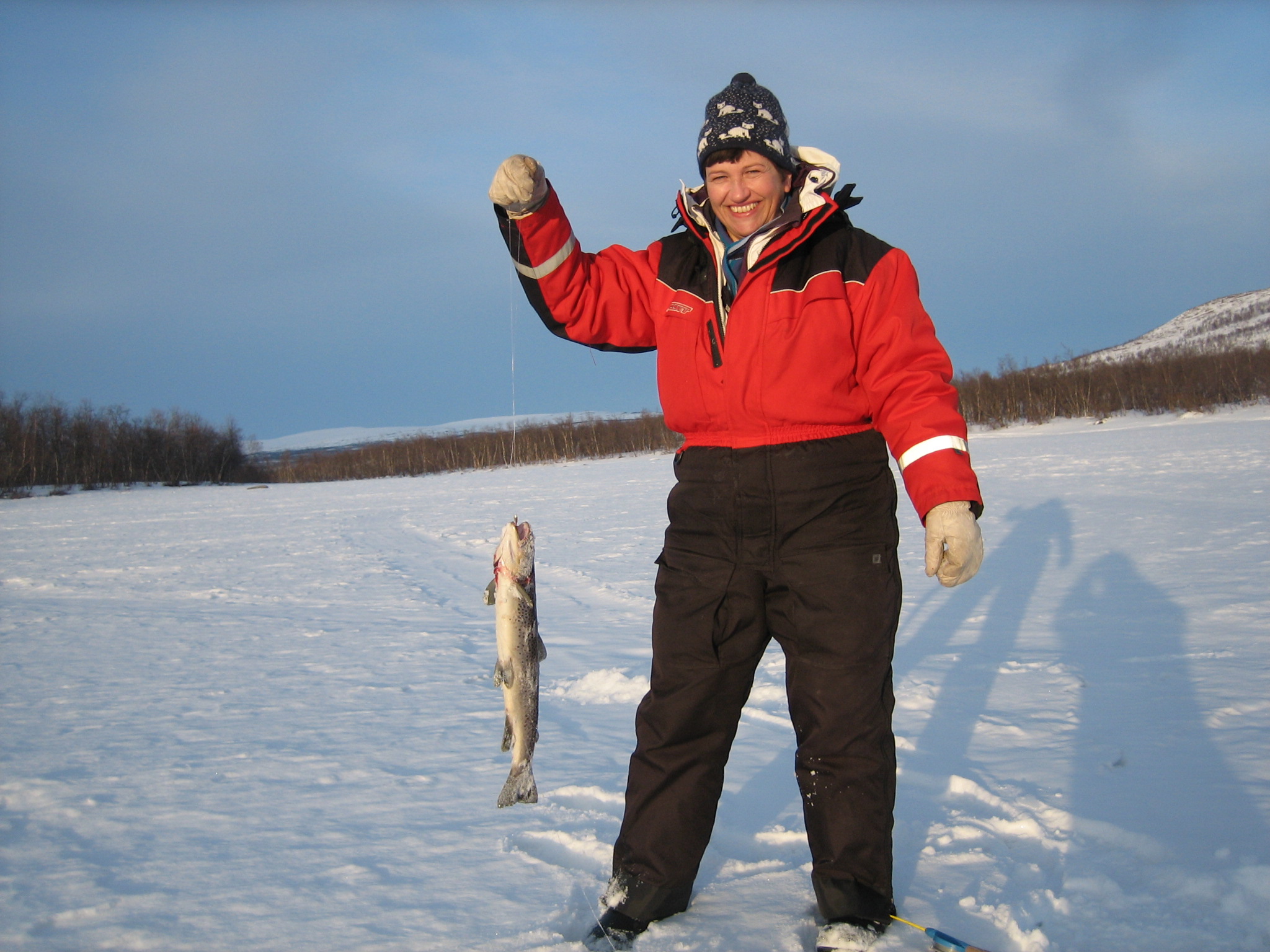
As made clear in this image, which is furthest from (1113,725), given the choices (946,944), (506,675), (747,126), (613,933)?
(747,126)

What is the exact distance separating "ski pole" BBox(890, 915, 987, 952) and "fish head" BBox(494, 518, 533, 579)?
4.92ft

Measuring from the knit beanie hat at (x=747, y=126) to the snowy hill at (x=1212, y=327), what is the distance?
9693cm

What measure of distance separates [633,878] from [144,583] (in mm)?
8514

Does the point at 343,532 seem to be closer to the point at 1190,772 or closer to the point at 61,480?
the point at 1190,772

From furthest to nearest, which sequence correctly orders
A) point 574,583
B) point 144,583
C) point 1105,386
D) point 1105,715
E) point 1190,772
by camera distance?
point 1105,386 → point 144,583 → point 574,583 → point 1105,715 → point 1190,772

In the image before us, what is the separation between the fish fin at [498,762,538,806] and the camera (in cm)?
241

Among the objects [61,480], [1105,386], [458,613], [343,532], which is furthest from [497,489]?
[61,480]

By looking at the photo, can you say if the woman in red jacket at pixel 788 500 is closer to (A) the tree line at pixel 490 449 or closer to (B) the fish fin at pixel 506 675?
(B) the fish fin at pixel 506 675

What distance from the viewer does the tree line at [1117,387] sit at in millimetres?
30578

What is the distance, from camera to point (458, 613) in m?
6.79

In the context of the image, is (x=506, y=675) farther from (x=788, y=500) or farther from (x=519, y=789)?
(x=788, y=500)

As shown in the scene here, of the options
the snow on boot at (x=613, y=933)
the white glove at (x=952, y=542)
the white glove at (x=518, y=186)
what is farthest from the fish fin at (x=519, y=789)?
the white glove at (x=518, y=186)

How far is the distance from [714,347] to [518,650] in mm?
1092

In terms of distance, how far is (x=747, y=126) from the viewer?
236 centimetres
